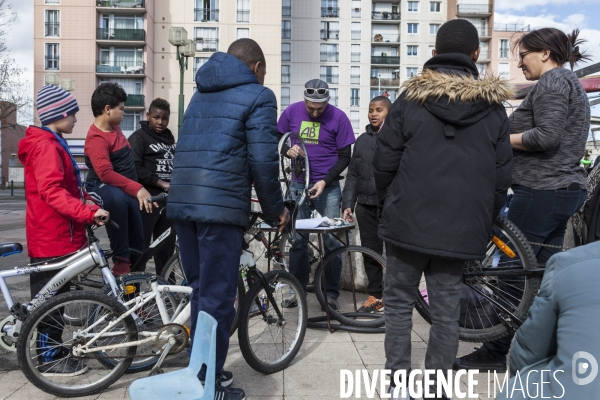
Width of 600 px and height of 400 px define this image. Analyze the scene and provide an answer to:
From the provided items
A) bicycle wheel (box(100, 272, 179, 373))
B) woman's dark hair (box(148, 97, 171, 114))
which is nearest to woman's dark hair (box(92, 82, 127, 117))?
woman's dark hair (box(148, 97, 171, 114))

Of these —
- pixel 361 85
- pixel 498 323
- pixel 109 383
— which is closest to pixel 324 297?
pixel 498 323

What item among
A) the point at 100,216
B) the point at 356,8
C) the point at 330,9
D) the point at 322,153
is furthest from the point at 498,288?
the point at 356,8

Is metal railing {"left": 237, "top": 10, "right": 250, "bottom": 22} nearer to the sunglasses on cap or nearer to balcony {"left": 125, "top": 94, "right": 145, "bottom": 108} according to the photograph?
balcony {"left": 125, "top": 94, "right": 145, "bottom": 108}

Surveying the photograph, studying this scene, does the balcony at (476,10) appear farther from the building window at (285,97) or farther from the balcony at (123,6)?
the balcony at (123,6)

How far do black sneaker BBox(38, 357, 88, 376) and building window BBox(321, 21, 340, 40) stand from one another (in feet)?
182

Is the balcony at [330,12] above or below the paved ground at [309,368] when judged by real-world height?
above

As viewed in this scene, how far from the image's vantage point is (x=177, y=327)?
3.52m

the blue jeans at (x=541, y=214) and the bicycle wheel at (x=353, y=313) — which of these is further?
the bicycle wheel at (x=353, y=313)

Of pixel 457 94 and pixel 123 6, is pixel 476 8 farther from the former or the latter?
pixel 457 94

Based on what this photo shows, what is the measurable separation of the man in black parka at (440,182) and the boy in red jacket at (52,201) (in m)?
1.92

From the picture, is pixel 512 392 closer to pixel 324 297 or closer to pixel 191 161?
pixel 191 161

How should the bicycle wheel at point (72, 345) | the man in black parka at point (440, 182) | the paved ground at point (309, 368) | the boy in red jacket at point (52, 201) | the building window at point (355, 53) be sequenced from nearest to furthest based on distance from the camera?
the man in black parka at point (440, 182) < the bicycle wheel at point (72, 345) < the paved ground at point (309, 368) < the boy in red jacket at point (52, 201) < the building window at point (355, 53)

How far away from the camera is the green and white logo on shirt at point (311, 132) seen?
5379 mm

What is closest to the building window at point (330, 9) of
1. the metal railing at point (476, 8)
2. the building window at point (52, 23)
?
the metal railing at point (476, 8)
